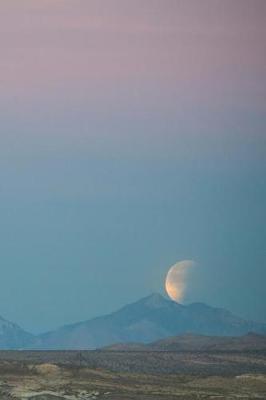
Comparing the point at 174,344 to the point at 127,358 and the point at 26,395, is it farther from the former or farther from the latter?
the point at 26,395

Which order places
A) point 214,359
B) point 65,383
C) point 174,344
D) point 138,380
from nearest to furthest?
point 65,383 → point 138,380 → point 214,359 → point 174,344

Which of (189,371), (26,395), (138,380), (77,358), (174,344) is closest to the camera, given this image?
(26,395)

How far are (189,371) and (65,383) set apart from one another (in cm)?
3030

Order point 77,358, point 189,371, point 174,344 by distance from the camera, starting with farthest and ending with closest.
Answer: point 174,344
point 77,358
point 189,371

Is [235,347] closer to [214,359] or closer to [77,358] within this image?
[214,359]

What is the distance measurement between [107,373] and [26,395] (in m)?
19.1

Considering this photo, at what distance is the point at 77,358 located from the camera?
115250mm

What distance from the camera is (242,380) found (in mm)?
86812

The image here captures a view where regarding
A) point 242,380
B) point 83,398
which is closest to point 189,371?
point 242,380

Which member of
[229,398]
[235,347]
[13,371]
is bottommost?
[229,398]

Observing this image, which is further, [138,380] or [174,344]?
[174,344]

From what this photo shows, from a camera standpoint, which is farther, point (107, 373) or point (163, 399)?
point (107, 373)

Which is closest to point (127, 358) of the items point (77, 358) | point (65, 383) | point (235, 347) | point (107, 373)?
point (77, 358)

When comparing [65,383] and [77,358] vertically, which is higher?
[77,358]
